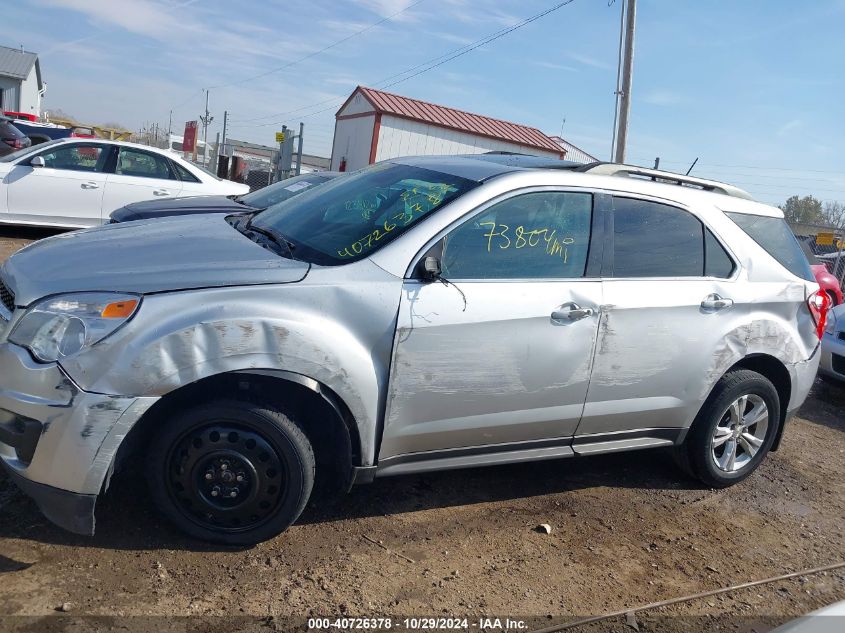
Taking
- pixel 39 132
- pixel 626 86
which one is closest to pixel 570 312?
pixel 626 86

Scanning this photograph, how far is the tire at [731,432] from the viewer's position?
177 inches

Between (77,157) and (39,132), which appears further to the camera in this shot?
(39,132)

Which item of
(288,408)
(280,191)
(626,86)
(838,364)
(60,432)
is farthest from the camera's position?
(626,86)

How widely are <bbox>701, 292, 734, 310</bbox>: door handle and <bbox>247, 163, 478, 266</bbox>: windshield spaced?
1.55 m

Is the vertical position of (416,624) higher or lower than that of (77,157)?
lower

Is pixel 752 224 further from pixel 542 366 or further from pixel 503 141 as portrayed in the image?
pixel 503 141

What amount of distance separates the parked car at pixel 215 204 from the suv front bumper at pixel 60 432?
4585 mm

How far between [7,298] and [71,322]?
1.77ft

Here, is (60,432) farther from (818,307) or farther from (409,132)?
(409,132)

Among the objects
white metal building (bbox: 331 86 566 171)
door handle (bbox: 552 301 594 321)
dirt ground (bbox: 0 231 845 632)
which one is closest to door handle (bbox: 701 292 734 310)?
door handle (bbox: 552 301 594 321)

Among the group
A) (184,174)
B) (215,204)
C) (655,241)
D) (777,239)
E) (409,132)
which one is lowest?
(215,204)

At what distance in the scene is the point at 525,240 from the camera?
3801 millimetres

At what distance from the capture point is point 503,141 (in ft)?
79.2

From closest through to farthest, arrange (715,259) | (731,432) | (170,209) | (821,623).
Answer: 1. (821,623)
2. (715,259)
3. (731,432)
4. (170,209)
